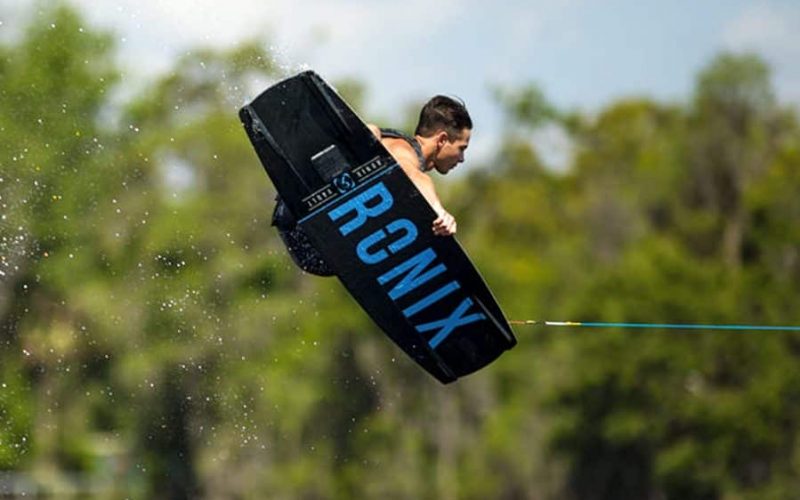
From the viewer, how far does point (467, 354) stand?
360 inches

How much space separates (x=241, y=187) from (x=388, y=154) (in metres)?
18.1

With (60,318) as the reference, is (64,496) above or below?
below

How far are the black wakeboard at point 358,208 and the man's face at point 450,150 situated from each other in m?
0.22

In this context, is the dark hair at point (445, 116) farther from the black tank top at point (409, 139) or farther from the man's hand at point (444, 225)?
the man's hand at point (444, 225)

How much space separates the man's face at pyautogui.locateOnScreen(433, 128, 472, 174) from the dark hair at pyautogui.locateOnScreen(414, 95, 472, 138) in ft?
0.08

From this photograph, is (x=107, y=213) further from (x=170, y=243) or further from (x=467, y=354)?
(x=467, y=354)

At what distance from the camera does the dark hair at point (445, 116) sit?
873cm

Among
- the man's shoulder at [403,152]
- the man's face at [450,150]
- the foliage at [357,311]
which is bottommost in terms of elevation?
the foliage at [357,311]

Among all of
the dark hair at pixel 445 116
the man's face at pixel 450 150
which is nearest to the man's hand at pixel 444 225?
the man's face at pixel 450 150

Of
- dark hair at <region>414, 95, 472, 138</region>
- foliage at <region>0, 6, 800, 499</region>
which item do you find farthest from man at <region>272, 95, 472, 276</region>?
foliage at <region>0, 6, 800, 499</region>

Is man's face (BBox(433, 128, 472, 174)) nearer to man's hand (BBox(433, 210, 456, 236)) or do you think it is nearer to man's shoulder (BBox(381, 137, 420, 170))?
man's shoulder (BBox(381, 137, 420, 170))

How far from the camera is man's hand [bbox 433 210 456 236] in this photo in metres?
8.55

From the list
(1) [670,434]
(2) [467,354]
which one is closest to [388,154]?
(2) [467,354]

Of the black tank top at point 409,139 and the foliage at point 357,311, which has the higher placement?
the black tank top at point 409,139
